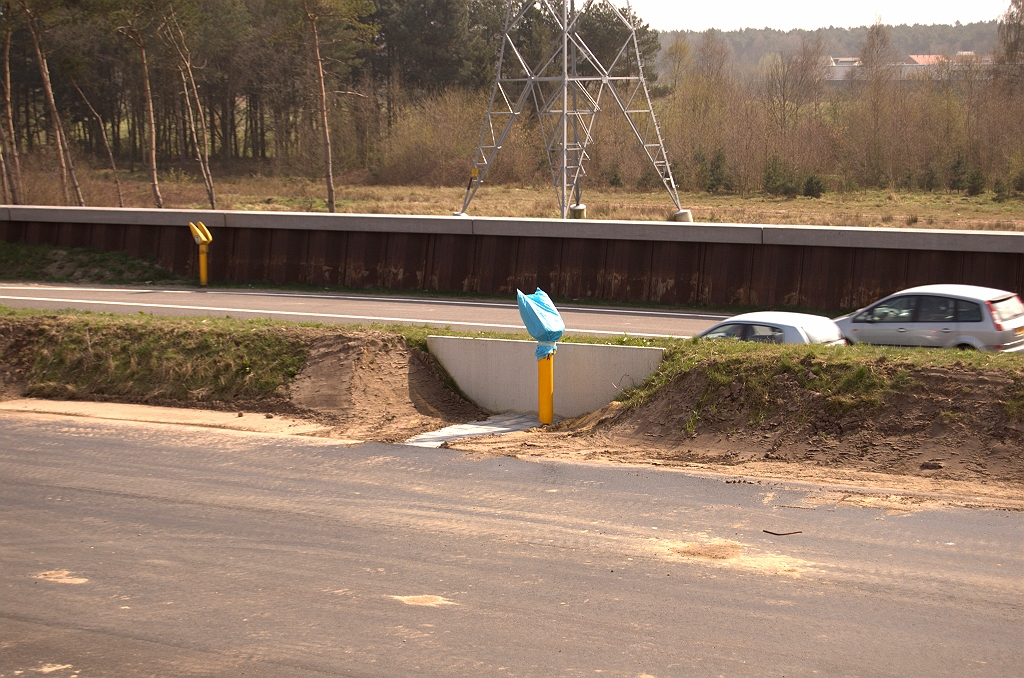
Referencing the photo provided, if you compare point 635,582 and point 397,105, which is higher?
point 397,105

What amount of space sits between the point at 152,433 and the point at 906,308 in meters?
10.7

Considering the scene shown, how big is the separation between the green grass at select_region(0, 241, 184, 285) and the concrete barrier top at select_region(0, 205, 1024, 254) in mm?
856

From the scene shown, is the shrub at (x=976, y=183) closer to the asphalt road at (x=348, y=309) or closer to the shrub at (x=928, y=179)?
the shrub at (x=928, y=179)

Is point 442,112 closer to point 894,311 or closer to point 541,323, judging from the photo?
point 894,311

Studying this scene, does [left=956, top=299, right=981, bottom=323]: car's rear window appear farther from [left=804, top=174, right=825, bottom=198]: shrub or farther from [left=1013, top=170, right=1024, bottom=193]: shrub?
[left=804, top=174, right=825, bottom=198]: shrub

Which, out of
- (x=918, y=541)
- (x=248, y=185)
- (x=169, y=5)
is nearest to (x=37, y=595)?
(x=918, y=541)

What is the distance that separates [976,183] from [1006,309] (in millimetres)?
39778

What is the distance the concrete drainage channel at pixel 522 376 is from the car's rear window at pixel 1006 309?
514 cm

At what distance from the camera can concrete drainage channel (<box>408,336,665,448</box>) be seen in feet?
40.9

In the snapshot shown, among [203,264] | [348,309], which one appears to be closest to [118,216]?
[203,264]

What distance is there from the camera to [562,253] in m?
21.7

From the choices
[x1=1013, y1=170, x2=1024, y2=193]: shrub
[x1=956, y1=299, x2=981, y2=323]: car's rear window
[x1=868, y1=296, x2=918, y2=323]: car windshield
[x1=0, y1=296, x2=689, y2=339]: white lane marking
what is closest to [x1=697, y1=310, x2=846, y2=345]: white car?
[x1=868, y1=296, x2=918, y2=323]: car windshield

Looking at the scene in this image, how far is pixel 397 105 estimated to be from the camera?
7162 centimetres

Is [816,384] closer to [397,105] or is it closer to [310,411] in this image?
[310,411]
